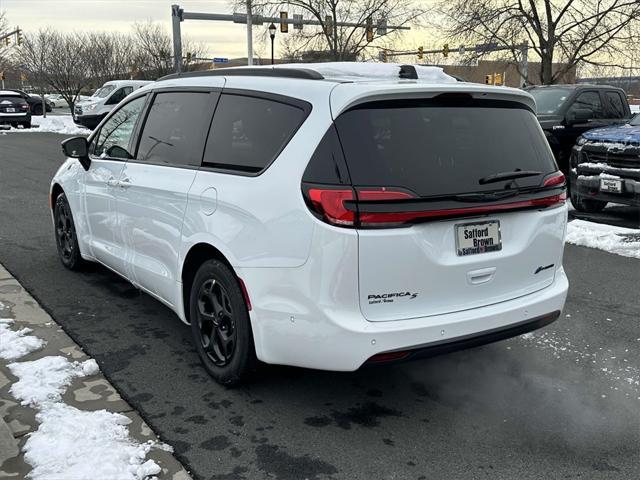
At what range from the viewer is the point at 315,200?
118 inches

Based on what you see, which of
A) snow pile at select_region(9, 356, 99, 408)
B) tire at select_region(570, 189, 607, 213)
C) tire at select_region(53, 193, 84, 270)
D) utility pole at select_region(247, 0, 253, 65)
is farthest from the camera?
utility pole at select_region(247, 0, 253, 65)

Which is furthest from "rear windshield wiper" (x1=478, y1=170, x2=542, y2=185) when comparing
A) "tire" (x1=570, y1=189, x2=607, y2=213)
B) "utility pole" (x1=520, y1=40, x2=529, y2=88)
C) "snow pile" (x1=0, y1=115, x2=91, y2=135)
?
"snow pile" (x1=0, y1=115, x2=91, y2=135)

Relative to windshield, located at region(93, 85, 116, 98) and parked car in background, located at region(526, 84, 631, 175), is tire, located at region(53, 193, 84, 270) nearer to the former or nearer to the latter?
parked car in background, located at region(526, 84, 631, 175)

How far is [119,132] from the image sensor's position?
4.95 meters

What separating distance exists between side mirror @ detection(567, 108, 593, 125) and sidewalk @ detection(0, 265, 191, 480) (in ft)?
32.5

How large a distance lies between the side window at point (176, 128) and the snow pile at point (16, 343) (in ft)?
4.59

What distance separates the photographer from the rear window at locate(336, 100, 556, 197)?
3.04m

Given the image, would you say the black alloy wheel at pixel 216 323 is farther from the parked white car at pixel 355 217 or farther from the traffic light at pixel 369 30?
the traffic light at pixel 369 30

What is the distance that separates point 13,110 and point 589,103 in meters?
25.0

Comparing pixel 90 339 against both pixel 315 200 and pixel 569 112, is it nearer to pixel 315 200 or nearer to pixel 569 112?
pixel 315 200

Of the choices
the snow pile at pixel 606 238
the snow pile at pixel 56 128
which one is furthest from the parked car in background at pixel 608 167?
the snow pile at pixel 56 128

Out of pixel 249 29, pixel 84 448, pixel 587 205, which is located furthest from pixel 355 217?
pixel 249 29

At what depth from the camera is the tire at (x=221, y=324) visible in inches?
136

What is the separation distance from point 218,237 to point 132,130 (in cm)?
167
